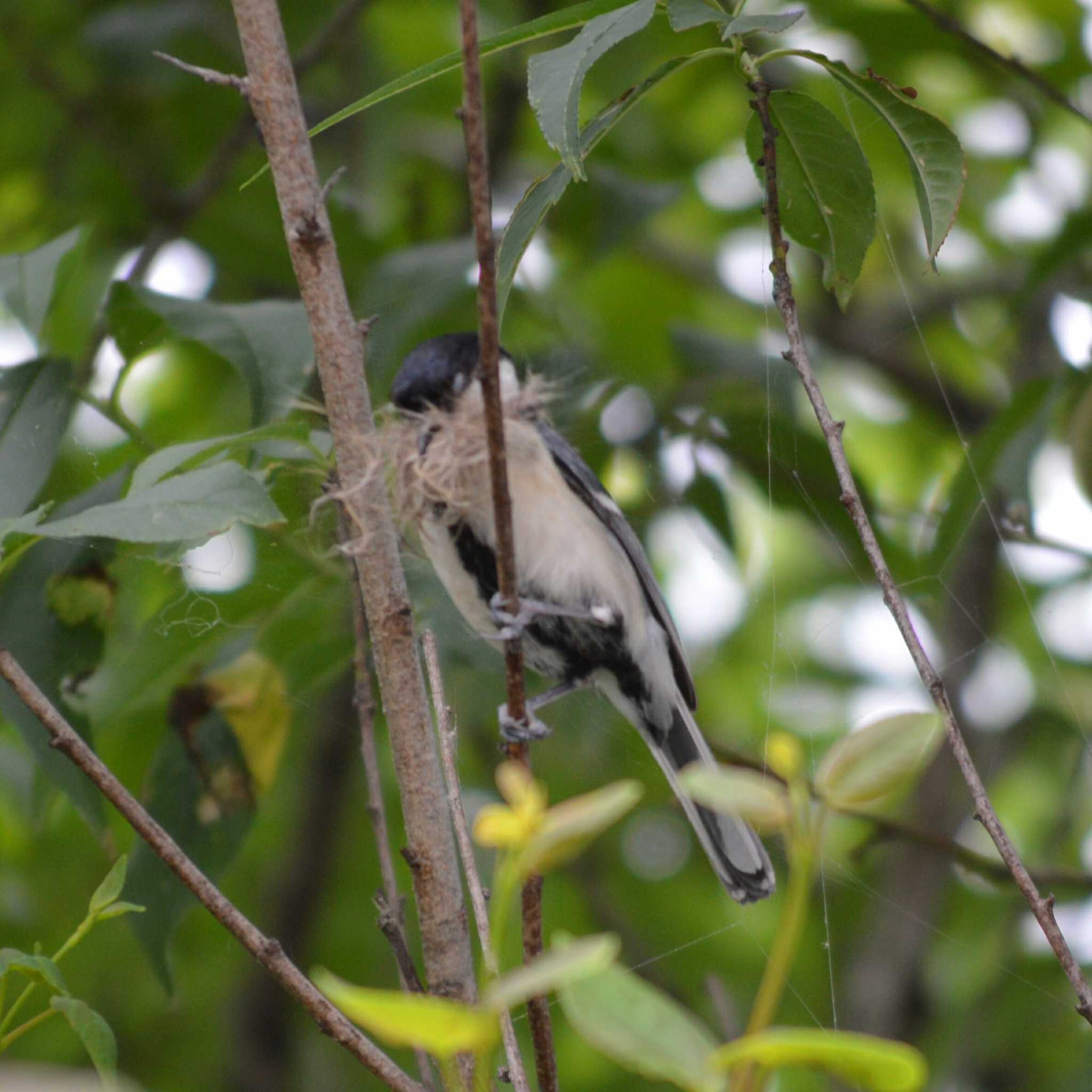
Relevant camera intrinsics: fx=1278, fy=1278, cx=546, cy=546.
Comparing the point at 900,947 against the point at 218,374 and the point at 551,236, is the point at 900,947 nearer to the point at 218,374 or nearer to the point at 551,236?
the point at 551,236

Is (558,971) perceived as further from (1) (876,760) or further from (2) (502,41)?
(2) (502,41)

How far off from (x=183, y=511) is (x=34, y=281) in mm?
849

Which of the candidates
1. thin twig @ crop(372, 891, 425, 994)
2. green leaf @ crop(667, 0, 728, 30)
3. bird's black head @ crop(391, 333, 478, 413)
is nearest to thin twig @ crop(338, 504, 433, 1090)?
thin twig @ crop(372, 891, 425, 994)

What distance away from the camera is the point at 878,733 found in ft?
2.08

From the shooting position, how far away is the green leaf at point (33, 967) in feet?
3.18

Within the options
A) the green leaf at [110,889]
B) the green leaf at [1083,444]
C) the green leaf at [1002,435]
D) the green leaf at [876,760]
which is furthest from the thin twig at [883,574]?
the green leaf at [1083,444]

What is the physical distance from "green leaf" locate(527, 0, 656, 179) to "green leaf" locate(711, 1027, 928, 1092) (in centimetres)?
84

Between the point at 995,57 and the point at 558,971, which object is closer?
the point at 558,971

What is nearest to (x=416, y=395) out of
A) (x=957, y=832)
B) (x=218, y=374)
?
(x=218, y=374)

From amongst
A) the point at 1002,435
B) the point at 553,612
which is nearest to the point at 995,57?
the point at 1002,435

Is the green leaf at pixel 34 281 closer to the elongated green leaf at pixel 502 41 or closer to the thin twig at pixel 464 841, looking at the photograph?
the elongated green leaf at pixel 502 41

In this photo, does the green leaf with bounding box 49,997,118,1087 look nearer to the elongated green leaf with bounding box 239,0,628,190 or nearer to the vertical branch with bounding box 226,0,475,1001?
the vertical branch with bounding box 226,0,475,1001

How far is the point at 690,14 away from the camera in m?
1.26

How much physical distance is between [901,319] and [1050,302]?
53 centimetres
